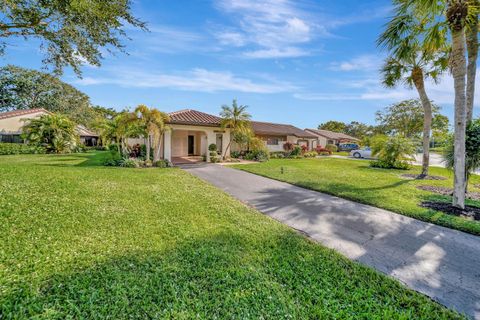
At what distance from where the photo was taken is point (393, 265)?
3.85 meters

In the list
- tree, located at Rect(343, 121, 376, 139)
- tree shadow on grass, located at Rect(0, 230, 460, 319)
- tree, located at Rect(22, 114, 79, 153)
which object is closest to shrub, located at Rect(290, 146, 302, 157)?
tree shadow on grass, located at Rect(0, 230, 460, 319)

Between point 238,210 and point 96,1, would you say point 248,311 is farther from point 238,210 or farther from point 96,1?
point 96,1

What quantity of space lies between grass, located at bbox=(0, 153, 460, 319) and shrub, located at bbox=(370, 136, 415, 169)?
16862 mm

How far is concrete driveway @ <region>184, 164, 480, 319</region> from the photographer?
10.9 ft

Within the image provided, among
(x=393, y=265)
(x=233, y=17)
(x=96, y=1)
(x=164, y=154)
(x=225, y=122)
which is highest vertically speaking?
(x=233, y=17)

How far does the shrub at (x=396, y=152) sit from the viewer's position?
1727 cm

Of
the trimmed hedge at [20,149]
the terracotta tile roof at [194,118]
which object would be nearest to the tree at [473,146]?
the terracotta tile roof at [194,118]

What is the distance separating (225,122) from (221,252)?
15.9 meters

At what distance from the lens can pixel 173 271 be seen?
3.33 metres

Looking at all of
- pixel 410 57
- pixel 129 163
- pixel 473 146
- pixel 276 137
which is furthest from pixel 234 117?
pixel 473 146

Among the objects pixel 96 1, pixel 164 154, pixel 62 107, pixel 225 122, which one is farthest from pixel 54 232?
pixel 62 107

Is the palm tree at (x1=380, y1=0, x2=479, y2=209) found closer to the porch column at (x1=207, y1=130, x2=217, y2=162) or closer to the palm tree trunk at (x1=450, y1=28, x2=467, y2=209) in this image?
the palm tree trunk at (x1=450, y1=28, x2=467, y2=209)

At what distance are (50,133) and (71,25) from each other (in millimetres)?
22512

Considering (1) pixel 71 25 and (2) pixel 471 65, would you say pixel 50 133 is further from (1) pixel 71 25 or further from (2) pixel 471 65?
(2) pixel 471 65
